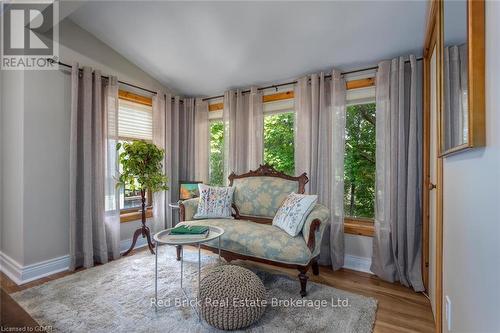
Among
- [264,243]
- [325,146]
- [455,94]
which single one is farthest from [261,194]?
[455,94]

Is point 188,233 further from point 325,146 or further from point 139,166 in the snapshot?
point 325,146

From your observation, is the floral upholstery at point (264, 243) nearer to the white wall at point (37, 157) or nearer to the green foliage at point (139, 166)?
the green foliage at point (139, 166)

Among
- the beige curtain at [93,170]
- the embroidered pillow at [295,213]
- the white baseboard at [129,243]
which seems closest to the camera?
the embroidered pillow at [295,213]

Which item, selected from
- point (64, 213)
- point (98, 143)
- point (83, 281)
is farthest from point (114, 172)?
point (83, 281)

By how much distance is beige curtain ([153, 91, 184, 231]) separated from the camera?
3664mm

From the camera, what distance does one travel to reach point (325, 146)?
2.86 metres

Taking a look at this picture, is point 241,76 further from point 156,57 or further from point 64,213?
point 64,213

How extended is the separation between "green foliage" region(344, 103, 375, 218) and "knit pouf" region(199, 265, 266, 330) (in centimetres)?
175

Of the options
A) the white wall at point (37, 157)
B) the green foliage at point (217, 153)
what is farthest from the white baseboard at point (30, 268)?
the green foliage at point (217, 153)

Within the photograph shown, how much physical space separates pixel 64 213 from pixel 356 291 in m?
3.06

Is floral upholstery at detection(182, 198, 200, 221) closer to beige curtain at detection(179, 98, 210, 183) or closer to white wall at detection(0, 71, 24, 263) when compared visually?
beige curtain at detection(179, 98, 210, 183)

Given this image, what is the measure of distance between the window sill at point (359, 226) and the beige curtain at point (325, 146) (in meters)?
0.12

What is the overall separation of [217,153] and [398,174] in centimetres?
247

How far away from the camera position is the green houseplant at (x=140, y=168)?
3.02m
